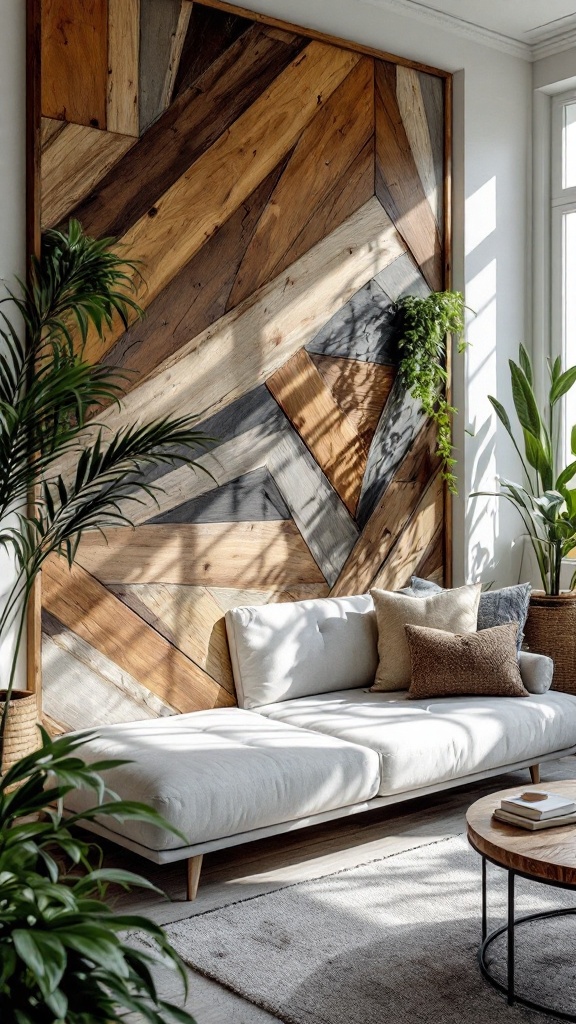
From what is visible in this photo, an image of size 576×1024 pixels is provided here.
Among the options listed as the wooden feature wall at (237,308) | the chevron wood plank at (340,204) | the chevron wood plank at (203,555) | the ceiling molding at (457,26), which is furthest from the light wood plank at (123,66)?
the chevron wood plank at (203,555)

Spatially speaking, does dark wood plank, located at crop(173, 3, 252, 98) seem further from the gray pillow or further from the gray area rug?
the gray area rug

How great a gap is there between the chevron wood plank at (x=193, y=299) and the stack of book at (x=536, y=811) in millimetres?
2092

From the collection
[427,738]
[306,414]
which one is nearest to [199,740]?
[427,738]

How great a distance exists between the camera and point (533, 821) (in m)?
2.62

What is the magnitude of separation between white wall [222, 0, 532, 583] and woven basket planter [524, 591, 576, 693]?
51 cm

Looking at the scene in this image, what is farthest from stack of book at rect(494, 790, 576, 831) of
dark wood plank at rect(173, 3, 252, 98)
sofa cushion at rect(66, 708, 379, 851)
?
dark wood plank at rect(173, 3, 252, 98)

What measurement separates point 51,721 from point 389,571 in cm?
179

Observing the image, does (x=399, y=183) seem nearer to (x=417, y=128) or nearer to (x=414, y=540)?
(x=417, y=128)

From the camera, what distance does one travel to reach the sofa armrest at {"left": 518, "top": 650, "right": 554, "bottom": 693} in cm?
423

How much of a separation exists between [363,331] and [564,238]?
1399 mm

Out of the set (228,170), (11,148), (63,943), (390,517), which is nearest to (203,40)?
(228,170)

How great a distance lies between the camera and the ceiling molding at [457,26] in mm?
4699

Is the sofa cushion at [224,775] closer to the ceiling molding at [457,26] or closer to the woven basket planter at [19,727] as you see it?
the woven basket planter at [19,727]

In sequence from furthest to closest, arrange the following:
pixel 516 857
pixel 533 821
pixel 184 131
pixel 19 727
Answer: pixel 184 131 → pixel 19 727 → pixel 533 821 → pixel 516 857
